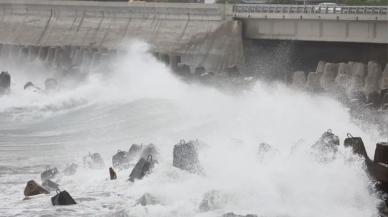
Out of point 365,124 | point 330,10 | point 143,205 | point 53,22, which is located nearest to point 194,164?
point 143,205

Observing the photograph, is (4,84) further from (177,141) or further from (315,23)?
(177,141)

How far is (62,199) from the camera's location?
1702cm

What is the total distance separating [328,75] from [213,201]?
1817 cm

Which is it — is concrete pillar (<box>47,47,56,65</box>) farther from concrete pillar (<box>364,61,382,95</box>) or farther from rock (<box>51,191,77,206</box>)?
rock (<box>51,191,77,206</box>)

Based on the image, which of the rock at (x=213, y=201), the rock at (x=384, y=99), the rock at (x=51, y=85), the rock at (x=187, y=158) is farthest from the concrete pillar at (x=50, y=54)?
the rock at (x=213, y=201)

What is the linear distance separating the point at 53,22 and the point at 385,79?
2255cm

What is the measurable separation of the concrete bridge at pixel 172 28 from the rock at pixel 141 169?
1771cm

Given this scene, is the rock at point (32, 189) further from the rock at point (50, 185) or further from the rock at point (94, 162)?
the rock at point (94, 162)

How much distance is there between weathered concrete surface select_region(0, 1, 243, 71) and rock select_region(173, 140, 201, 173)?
63.7 feet

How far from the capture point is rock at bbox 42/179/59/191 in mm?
18456

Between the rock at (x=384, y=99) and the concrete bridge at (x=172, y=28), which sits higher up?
the concrete bridge at (x=172, y=28)

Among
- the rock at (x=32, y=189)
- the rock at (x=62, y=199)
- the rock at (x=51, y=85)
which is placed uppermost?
the rock at (x=51, y=85)

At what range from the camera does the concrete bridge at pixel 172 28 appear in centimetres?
3562

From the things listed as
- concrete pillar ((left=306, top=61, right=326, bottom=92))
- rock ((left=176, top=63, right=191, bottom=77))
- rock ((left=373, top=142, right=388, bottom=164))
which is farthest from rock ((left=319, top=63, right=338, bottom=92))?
rock ((left=373, top=142, right=388, bottom=164))
